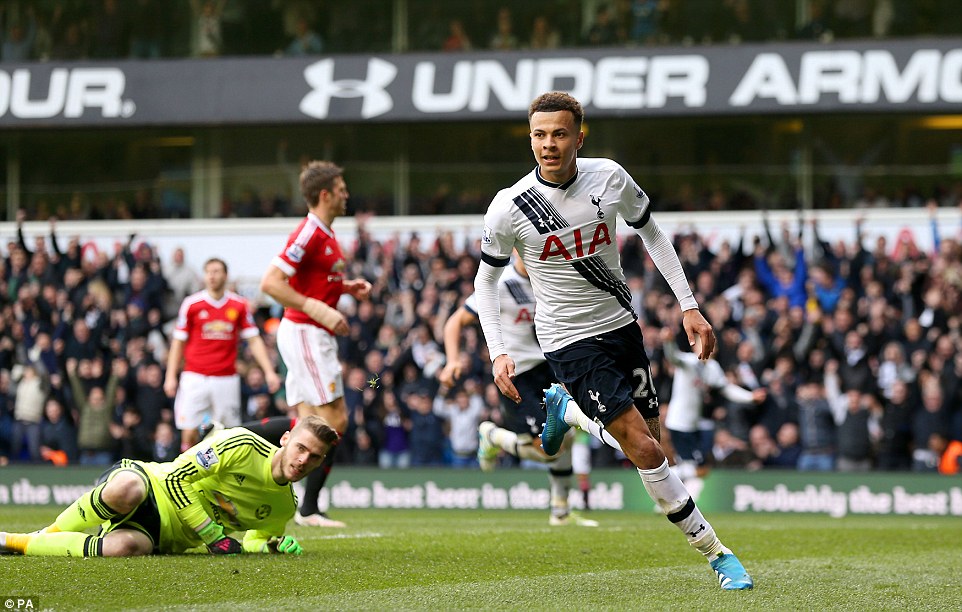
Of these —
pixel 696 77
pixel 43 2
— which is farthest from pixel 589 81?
pixel 43 2

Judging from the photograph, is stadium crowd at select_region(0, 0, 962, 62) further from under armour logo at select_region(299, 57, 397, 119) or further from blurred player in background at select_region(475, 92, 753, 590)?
blurred player in background at select_region(475, 92, 753, 590)

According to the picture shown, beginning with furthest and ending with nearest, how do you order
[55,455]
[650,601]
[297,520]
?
[55,455] → [297,520] → [650,601]

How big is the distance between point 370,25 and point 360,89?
152cm

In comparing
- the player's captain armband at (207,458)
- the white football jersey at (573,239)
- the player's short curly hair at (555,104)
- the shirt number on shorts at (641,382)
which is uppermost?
the player's short curly hair at (555,104)

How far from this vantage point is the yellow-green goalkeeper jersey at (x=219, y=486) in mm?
7500

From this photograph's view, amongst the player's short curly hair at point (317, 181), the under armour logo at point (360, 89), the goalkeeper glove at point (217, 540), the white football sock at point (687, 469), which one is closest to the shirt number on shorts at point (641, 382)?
the goalkeeper glove at point (217, 540)

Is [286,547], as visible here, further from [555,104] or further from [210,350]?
[210,350]

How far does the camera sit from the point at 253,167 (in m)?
25.8

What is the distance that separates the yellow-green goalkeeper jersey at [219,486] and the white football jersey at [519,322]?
3.46 metres

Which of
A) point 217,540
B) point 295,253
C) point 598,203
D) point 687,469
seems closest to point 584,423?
point 598,203

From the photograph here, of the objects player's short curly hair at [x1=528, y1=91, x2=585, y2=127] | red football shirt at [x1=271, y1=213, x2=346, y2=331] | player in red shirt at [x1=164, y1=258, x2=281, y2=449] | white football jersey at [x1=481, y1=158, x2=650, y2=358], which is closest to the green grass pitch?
white football jersey at [x1=481, y1=158, x2=650, y2=358]

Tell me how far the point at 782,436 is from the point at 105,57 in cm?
1494

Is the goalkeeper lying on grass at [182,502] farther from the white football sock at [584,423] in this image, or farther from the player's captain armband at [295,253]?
the player's captain armband at [295,253]

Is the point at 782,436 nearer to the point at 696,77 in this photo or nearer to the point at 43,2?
the point at 696,77
